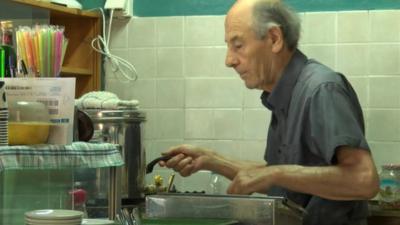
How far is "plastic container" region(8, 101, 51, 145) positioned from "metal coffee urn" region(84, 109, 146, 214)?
776 millimetres

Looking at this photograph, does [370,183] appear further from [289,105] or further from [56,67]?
[56,67]

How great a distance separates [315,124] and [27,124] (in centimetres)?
78

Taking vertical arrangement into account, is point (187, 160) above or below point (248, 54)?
below

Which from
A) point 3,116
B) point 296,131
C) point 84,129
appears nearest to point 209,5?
point 296,131

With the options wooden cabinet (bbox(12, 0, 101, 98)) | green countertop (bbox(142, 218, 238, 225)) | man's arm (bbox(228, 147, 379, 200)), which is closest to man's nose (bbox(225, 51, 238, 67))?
man's arm (bbox(228, 147, 379, 200))

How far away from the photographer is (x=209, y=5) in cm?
306

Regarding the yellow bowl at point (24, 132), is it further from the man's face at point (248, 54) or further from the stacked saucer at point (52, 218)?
the man's face at point (248, 54)

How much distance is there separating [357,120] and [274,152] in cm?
32

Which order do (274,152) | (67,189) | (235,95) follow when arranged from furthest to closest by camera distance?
(235,95) < (274,152) < (67,189)

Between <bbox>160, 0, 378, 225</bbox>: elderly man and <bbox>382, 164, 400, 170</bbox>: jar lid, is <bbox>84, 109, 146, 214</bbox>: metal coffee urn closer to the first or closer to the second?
<bbox>160, 0, 378, 225</bbox>: elderly man

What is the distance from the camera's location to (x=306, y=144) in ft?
6.18

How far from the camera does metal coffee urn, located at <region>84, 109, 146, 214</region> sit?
84.0 inches

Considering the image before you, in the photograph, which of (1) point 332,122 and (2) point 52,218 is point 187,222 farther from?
(1) point 332,122

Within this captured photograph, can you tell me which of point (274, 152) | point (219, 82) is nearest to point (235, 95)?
point (219, 82)
